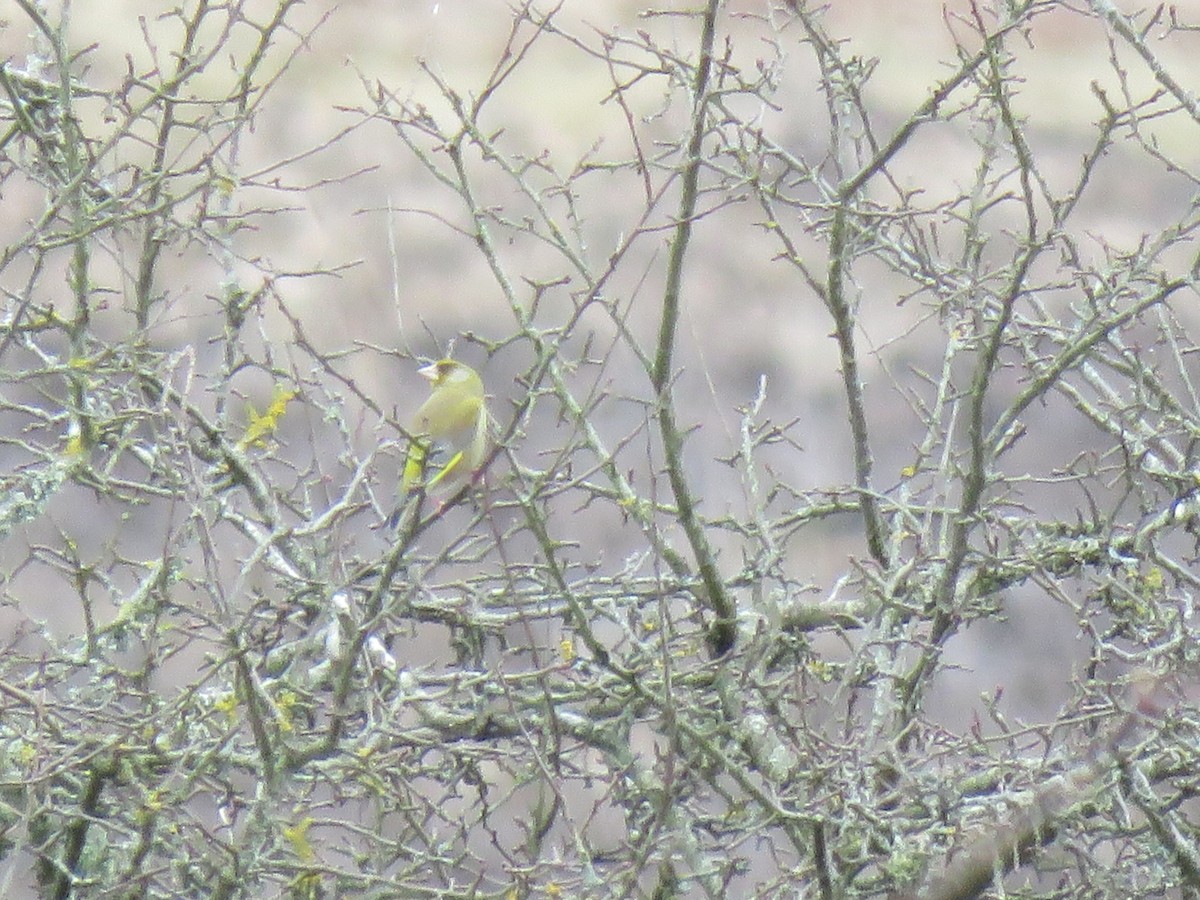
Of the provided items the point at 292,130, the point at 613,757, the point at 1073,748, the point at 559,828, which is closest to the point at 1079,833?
the point at 1073,748

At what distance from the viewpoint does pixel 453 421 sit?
16.4 feet

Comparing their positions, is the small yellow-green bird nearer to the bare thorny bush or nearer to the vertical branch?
the bare thorny bush

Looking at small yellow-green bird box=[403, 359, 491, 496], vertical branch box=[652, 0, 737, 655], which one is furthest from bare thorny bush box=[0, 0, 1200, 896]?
small yellow-green bird box=[403, 359, 491, 496]

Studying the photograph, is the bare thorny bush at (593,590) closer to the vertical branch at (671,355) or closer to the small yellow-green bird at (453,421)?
the vertical branch at (671,355)

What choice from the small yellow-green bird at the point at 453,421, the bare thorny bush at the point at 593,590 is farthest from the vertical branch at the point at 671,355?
the small yellow-green bird at the point at 453,421

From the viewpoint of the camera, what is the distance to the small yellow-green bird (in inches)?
177

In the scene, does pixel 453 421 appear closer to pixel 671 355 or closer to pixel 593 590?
pixel 593 590

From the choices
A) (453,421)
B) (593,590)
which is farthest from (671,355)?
(453,421)

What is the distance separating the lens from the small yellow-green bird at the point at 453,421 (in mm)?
4484

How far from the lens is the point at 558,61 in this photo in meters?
14.1

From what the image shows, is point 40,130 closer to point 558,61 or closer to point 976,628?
point 976,628

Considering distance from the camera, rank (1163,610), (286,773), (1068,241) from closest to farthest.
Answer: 1. (286,773)
2. (1068,241)
3. (1163,610)

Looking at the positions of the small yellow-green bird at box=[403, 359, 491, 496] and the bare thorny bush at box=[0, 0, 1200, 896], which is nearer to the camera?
the bare thorny bush at box=[0, 0, 1200, 896]

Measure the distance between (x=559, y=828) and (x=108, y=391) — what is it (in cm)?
191
